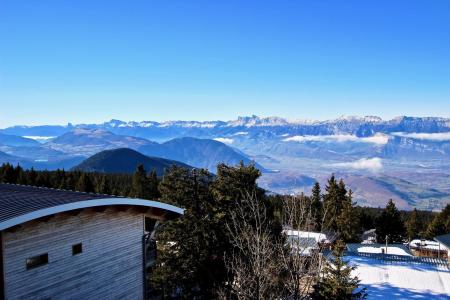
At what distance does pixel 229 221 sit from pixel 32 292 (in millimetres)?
14103

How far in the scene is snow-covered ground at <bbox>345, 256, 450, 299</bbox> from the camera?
30000 millimetres

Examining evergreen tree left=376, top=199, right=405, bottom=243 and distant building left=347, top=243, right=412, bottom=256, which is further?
evergreen tree left=376, top=199, right=405, bottom=243

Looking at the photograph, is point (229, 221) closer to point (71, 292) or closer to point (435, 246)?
point (71, 292)

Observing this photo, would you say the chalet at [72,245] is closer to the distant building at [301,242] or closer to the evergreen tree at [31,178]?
the distant building at [301,242]

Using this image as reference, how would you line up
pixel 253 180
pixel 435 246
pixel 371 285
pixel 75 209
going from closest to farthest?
pixel 75 209
pixel 253 180
pixel 371 285
pixel 435 246

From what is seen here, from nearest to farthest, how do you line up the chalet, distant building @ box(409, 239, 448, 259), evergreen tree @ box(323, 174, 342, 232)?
the chalet
distant building @ box(409, 239, 448, 259)
evergreen tree @ box(323, 174, 342, 232)

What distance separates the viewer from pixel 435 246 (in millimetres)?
65312

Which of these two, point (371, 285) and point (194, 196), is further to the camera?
point (371, 285)

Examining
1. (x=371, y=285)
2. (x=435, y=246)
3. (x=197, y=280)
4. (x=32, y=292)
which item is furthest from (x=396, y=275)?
(x=435, y=246)

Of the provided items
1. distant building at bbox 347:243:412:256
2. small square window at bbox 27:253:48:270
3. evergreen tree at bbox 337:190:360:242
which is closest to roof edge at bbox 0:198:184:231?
small square window at bbox 27:253:48:270

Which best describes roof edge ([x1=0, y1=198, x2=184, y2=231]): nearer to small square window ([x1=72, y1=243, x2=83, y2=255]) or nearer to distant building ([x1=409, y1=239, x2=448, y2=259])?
small square window ([x1=72, y1=243, x2=83, y2=255])

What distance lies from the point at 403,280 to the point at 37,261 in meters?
30.0

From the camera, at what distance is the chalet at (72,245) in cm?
1196

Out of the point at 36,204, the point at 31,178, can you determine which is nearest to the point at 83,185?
the point at 31,178
